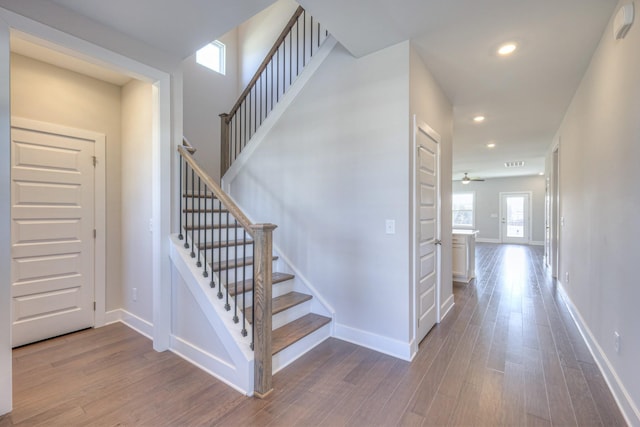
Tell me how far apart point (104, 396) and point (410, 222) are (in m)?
2.55

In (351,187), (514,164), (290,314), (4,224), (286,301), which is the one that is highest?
(514,164)

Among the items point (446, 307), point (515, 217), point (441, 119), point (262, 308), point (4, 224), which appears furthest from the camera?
point (515, 217)

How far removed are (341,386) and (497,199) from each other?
1177 centimetres

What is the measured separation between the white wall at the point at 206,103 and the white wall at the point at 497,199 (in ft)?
33.6

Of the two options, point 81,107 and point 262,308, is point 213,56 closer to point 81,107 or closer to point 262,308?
point 81,107

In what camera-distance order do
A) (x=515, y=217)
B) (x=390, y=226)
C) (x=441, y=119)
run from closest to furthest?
1. (x=390, y=226)
2. (x=441, y=119)
3. (x=515, y=217)

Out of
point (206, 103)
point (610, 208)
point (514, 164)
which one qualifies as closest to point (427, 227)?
point (610, 208)

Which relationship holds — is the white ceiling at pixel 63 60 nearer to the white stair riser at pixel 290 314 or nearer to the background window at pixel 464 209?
the white stair riser at pixel 290 314

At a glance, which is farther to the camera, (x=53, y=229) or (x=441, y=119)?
(x=441, y=119)

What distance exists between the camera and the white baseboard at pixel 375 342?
8.09 feet

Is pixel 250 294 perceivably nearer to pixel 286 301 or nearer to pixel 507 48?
pixel 286 301

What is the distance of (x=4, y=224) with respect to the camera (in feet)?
5.74

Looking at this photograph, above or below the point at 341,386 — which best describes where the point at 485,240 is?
above

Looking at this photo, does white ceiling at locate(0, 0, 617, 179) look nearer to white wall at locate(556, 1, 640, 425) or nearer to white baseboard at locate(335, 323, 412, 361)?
white wall at locate(556, 1, 640, 425)
